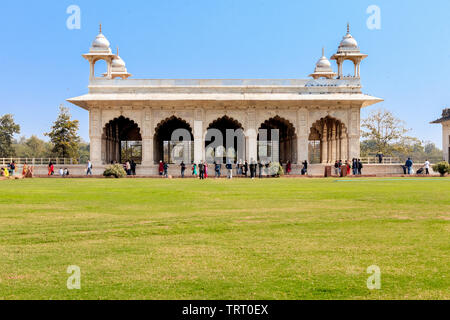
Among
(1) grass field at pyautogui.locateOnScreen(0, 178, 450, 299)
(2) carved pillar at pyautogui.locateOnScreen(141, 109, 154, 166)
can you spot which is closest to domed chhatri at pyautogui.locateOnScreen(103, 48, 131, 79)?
(2) carved pillar at pyautogui.locateOnScreen(141, 109, 154, 166)

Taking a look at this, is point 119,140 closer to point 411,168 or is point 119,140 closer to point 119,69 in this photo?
point 119,69

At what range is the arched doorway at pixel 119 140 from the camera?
36.2 m

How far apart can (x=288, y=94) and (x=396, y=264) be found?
2999 centimetres

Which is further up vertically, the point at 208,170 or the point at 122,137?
the point at 122,137

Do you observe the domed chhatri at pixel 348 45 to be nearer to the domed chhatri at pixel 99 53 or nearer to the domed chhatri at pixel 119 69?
the domed chhatri at pixel 99 53

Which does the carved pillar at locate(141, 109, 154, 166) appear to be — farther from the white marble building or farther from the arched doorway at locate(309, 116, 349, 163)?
the arched doorway at locate(309, 116, 349, 163)

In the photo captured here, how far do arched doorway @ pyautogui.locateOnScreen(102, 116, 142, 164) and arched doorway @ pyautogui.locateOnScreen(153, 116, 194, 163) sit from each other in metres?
2.12

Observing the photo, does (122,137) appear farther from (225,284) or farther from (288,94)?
(225,284)

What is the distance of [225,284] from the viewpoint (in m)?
4.59

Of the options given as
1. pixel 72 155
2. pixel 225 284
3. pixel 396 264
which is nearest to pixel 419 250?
pixel 396 264

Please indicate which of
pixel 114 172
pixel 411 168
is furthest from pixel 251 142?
pixel 411 168

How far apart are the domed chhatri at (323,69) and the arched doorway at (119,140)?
55.6 feet

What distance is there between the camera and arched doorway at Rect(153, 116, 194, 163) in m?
41.0
